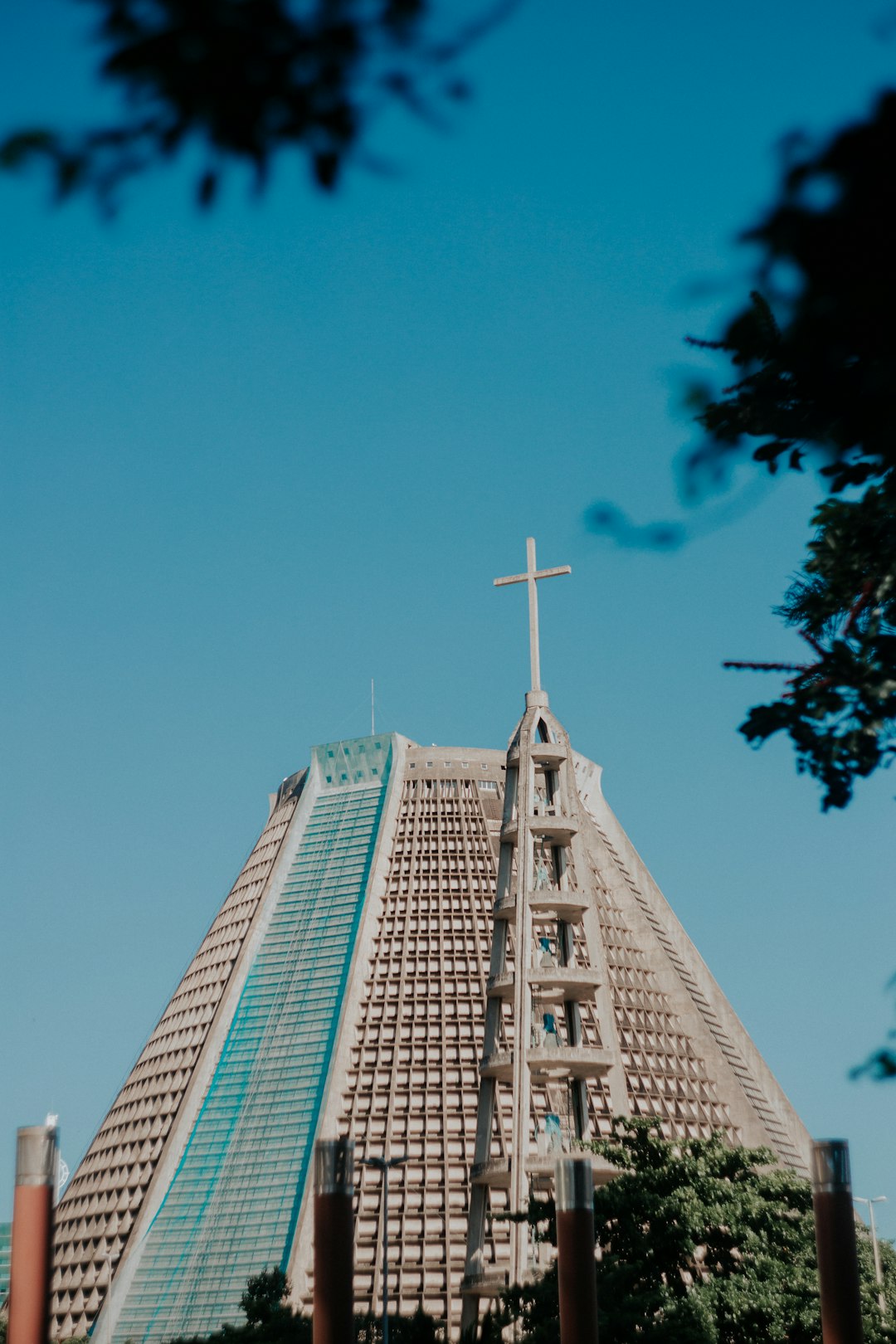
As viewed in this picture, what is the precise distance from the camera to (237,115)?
19.2 ft

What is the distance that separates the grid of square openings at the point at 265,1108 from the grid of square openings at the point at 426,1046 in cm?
203

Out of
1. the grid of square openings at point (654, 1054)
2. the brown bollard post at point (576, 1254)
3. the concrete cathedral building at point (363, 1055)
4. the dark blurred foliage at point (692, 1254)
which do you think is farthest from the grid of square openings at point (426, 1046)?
the brown bollard post at point (576, 1254)

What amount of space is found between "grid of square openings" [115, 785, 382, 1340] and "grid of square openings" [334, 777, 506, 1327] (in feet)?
6.65

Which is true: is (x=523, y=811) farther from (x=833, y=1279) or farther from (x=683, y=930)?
(x=683, y=930)

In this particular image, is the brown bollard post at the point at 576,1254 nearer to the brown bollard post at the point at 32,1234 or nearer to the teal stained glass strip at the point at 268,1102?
the brown bollard post at the point at 32,1234

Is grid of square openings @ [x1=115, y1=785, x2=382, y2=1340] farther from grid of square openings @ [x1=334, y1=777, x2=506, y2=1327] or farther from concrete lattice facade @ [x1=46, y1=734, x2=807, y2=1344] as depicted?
grid of square openings @ [x1=334, y1=777, x2=506, y2=1327]

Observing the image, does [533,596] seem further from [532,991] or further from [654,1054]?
[654,1054]

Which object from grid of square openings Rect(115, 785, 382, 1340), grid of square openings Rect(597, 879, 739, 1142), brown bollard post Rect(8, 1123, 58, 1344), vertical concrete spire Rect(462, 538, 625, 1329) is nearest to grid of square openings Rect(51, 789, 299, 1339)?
grid of square openings Rect(115, 785, 382, 1340)

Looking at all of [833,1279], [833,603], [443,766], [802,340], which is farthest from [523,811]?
[443,766]

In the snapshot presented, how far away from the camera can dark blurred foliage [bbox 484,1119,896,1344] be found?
31156mm

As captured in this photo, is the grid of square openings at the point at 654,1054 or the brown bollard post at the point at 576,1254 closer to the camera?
the brown bollard post at the point at 576,1254

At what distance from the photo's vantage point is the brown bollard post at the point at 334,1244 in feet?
70.2

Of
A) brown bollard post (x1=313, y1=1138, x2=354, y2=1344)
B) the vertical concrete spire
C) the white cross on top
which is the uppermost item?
the white cross on top

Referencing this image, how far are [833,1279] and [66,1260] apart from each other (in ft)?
200
